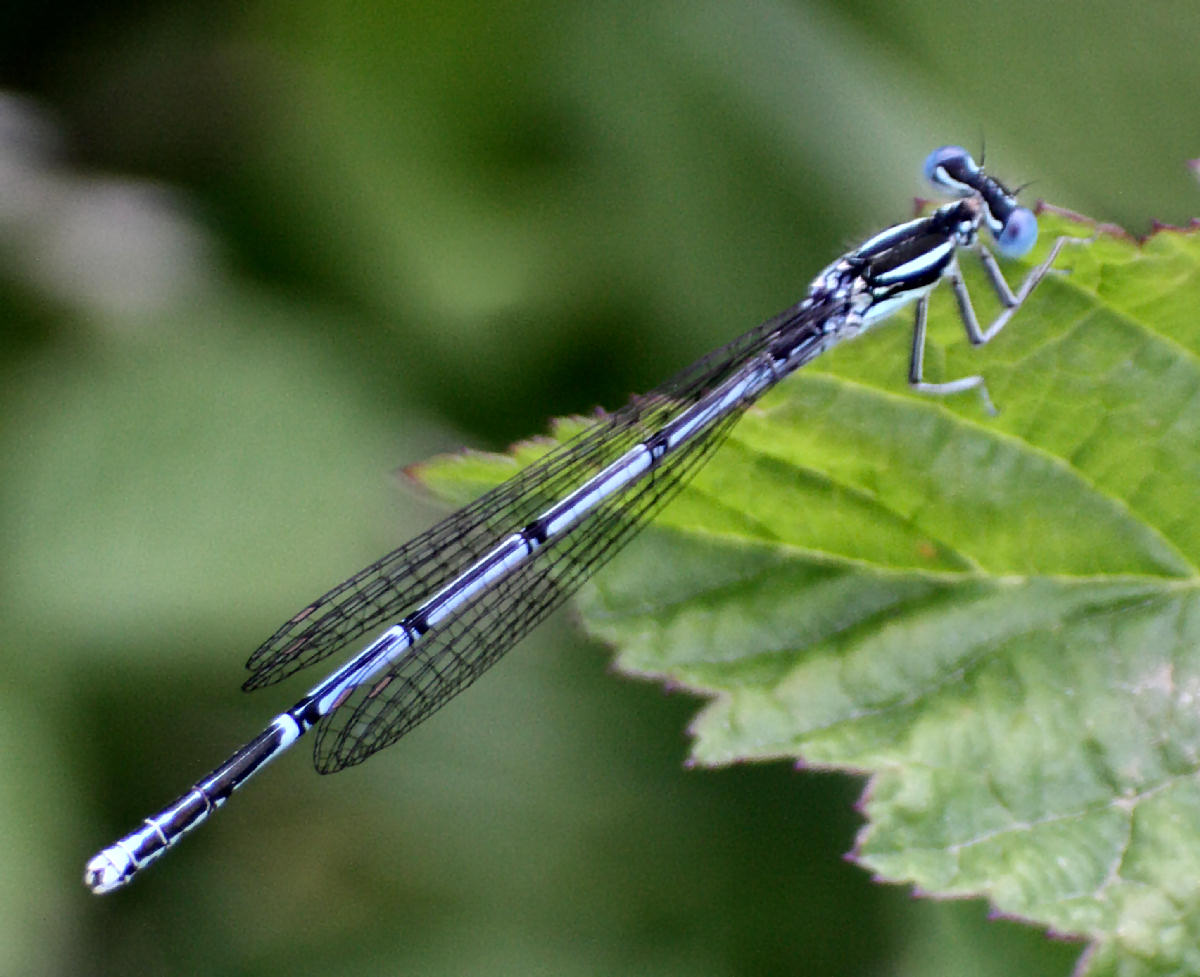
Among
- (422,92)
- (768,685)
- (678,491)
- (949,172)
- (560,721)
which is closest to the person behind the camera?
(768,685)

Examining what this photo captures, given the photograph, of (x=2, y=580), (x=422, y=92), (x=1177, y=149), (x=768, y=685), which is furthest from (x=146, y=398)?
(x=1177, y=149)

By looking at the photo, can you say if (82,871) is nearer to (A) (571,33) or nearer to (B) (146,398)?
(B) (146,398)

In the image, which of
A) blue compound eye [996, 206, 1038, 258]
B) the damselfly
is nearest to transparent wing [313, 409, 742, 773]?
the damselfly

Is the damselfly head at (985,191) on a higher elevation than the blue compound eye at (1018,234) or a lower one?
higher

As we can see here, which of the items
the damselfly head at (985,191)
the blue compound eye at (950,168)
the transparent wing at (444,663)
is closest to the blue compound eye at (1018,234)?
the damselfly head at (985,191)

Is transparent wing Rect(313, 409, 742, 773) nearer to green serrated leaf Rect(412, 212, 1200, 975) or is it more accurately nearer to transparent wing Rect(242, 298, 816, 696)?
transparent wing Rect(242, 298, 816, 696)

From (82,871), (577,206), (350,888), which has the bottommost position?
(350,888)

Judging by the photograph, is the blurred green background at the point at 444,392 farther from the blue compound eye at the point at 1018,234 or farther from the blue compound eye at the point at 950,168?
the blue compound eye at the point at 1018,234
